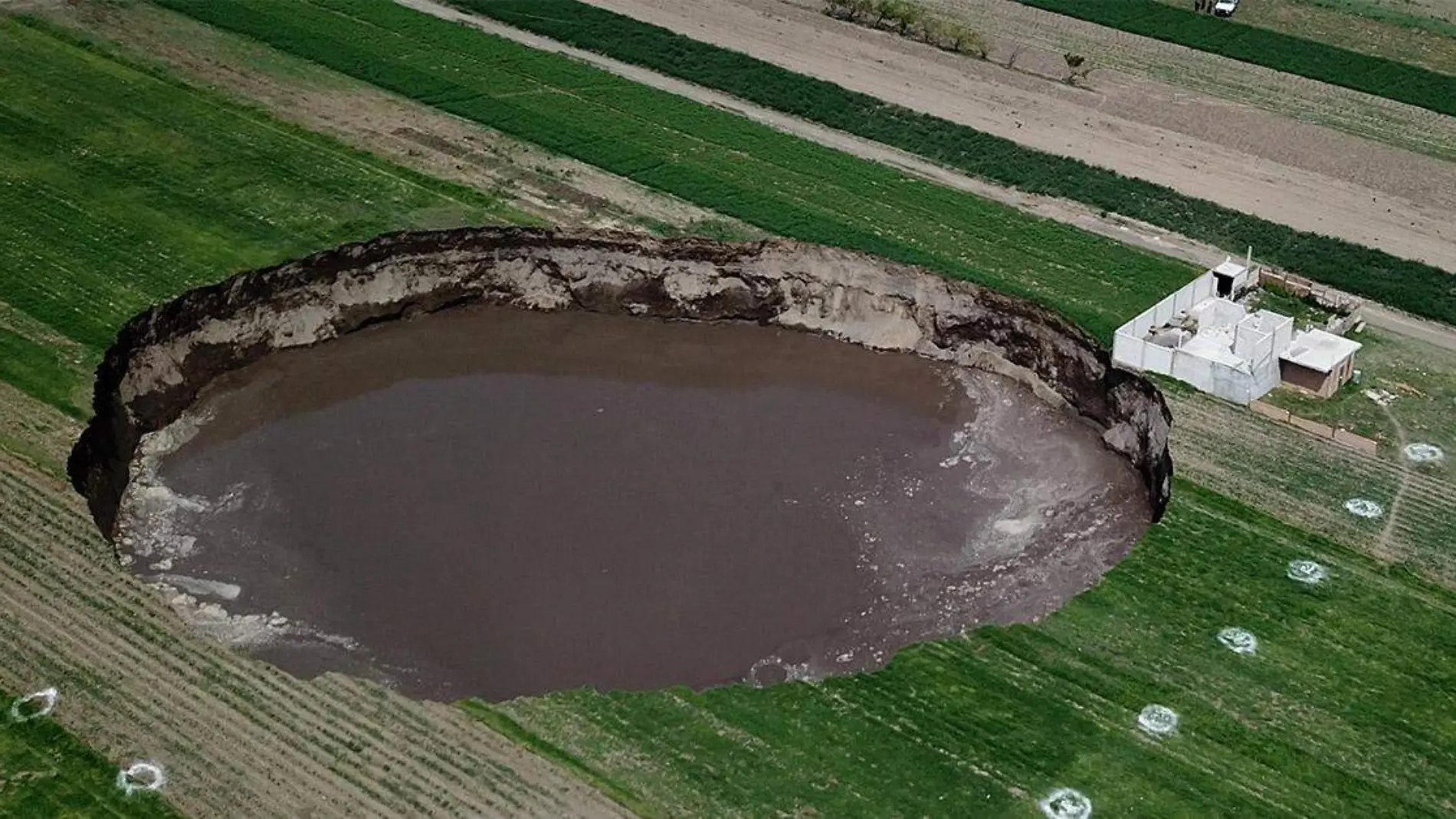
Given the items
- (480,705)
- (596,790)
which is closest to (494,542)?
(480,705)

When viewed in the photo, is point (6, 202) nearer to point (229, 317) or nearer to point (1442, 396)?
point (229, 317)

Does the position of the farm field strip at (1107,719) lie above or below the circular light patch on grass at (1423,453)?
below

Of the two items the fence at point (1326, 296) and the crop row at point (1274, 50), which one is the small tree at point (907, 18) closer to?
the crop row at point (1274, 50)

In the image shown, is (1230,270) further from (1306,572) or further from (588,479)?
(588,479)

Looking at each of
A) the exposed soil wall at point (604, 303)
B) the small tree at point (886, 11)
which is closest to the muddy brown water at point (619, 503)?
the exposed soil wall at point (604, 303)

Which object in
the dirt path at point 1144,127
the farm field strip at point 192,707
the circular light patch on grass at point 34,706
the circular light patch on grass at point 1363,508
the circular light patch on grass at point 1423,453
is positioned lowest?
the circular light patch on grass at point 34,706

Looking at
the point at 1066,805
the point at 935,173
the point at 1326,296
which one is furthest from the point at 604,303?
the point at 1066,805
